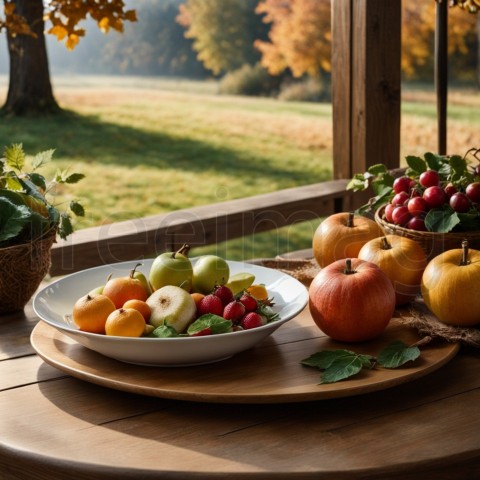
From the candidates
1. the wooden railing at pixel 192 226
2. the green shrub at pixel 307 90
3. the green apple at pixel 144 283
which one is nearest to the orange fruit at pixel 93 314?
the green apple at pixel 144 283

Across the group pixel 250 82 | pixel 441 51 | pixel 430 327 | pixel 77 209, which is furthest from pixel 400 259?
pixel 250 82

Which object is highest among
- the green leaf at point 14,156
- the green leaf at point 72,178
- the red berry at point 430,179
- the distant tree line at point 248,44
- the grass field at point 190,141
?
the distant tree line at point 248,44

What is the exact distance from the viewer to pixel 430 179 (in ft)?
4.89

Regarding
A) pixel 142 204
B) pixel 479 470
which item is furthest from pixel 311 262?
pixel 142 204

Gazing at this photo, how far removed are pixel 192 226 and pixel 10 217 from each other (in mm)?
1007

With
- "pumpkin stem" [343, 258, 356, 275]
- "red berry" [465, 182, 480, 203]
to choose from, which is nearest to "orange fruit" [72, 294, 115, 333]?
"pumpkin stem" [343, 258, 356, 275]

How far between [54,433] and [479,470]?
21.4 inches

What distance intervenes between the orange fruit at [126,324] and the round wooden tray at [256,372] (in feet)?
0.19

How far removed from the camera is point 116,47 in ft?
24.3

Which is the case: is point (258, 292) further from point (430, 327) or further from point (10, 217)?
point (10, 217)

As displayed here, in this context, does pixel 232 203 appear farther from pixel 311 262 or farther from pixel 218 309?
pixel 218 309

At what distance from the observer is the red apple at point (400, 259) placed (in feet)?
4.50

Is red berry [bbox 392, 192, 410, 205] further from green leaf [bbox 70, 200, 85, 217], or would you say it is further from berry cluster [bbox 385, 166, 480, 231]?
green leaf [bbox 70, 200, 85, 217]

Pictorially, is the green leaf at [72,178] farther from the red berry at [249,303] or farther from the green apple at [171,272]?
the red berry at [249,303]
